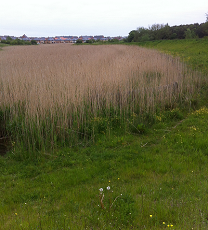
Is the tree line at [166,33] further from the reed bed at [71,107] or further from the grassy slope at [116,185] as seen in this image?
the grassy slope at [116,185]

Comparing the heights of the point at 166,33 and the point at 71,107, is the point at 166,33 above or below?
above

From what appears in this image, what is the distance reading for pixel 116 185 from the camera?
384cm

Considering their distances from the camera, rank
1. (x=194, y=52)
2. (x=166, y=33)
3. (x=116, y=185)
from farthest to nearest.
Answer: (x=166, y=33) → (x=194, y=52) → (x=116, y=185)

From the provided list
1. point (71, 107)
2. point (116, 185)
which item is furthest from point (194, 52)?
point (116, 185)

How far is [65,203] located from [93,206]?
49cm

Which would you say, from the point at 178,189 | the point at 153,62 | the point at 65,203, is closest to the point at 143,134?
the point at 178,189

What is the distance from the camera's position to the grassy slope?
2900mm

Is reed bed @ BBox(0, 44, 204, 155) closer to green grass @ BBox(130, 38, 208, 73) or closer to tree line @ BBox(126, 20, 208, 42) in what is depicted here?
green grass @ BBox(130, 38, 208, 73)

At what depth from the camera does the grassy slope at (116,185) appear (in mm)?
2900

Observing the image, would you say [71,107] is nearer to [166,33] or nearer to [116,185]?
[116,185]

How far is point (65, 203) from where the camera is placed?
3361 mm

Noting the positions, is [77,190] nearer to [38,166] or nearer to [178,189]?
[38,166]

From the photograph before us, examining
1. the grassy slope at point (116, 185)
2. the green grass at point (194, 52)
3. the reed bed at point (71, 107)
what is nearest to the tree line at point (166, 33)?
the green grass at point (194, 52)

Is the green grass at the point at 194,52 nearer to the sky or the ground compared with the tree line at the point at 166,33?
nearer to the ground
